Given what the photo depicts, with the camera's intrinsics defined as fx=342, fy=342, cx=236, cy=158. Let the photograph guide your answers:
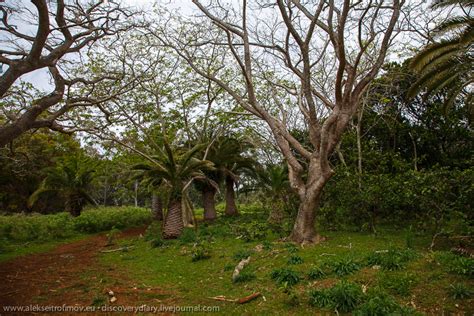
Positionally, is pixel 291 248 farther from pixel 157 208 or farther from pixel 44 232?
pixel 157 208

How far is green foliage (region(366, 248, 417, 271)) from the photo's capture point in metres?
5.86

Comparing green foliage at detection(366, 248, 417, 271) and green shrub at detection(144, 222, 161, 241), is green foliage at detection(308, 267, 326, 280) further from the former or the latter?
green shrub at detection(144, 222, 161, 241)

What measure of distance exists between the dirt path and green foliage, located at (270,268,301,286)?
1939 millimetres

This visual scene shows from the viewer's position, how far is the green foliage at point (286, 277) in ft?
19.3

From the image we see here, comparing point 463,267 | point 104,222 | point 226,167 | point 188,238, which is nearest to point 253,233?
point 188,238

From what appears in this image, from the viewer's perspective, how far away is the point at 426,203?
845 centimetres

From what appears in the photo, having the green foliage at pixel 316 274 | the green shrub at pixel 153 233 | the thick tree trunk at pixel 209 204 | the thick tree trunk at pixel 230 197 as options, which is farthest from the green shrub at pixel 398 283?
the thick tree trunk at pixel 230 197

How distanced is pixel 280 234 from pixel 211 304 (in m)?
5.64

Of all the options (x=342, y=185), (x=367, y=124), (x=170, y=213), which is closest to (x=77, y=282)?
(x=170, y=213)

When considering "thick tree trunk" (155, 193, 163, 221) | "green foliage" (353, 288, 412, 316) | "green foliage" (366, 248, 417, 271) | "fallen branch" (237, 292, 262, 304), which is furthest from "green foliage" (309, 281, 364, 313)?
"thick tree trunk" (155, 193, 163, 221)

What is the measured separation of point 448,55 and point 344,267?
840cm

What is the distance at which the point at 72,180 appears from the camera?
1948cm

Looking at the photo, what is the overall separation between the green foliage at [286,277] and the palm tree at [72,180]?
16287mm

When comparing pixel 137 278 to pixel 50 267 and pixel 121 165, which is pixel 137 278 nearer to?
pixel 50 267
